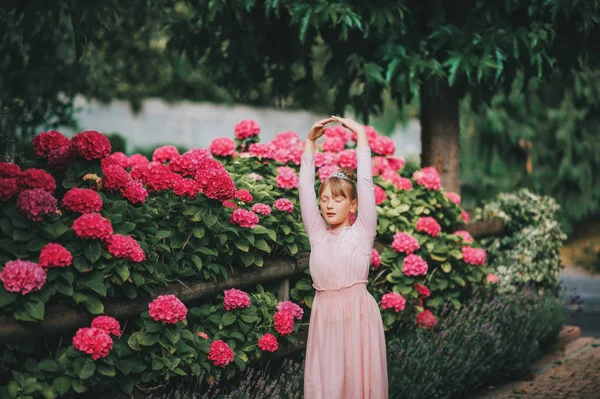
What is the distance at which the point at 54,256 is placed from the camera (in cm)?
391

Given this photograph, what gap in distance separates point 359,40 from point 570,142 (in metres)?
9.36

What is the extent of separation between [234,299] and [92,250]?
109cm

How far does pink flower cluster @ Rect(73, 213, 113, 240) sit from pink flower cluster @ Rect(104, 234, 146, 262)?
0.05 m

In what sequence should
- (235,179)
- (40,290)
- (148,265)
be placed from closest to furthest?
1. (40,290)
2. (148,265)
3. (235,179)

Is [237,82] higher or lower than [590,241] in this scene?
higher

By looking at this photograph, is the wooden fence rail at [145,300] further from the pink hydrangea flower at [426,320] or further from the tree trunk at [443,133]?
the tree trunk at [443,133]

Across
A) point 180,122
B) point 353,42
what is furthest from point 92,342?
point 180,122

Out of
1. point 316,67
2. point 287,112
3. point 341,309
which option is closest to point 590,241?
point 287,112

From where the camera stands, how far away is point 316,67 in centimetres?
2433

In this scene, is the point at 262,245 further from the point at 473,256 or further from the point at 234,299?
the point at 473,256

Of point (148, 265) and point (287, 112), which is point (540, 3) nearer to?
point (148, 265)

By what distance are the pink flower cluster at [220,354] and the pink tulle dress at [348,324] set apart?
642 millimetres

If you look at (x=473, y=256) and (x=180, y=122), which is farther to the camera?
(x=180, y=122)

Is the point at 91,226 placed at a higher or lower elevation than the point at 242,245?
higher
